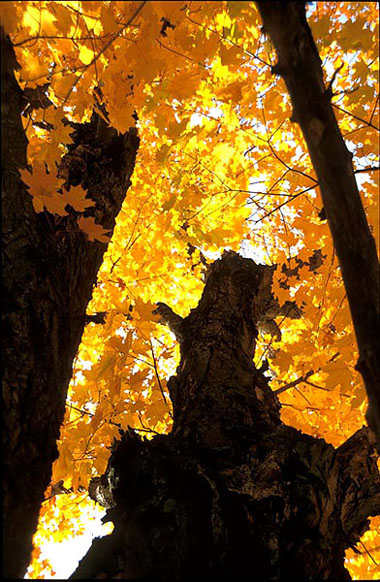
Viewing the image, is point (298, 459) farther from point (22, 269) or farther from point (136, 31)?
point (136, 31)

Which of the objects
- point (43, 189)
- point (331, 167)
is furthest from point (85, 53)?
point (331, 167)

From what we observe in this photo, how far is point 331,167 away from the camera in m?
1.27

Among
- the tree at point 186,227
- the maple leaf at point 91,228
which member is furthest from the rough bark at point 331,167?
the maple leaf at point 91,228

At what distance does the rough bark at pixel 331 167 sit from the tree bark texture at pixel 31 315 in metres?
1.05

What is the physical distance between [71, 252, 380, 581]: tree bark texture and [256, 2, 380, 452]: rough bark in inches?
28.3

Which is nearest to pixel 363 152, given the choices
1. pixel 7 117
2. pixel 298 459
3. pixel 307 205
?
pixel 307 205

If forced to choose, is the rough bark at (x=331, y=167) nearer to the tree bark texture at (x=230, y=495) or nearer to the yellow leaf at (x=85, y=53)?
the tree bark texture at (x=230, y=495)

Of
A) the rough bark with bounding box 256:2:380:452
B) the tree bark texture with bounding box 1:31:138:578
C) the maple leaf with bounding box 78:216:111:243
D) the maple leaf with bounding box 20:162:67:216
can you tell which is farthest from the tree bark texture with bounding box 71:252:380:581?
the maple leaf with bounding box 20:162:67:216

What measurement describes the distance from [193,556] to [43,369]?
2.74ft

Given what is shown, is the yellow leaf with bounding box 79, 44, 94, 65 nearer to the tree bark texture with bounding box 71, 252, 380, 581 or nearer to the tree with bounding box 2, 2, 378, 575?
the tree with bounding box 2, 2, 378, 575

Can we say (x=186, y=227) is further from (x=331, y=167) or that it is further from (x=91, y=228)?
(x=331, y=167)

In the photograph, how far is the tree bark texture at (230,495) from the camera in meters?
1.51

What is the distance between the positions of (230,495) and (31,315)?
1073mm

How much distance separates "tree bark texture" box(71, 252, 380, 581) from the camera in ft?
4.94
